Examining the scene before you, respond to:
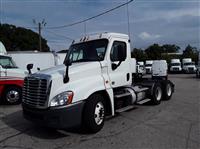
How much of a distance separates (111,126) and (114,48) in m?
2.19

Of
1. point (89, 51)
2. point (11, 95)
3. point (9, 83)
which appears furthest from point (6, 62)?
point (89, 51)

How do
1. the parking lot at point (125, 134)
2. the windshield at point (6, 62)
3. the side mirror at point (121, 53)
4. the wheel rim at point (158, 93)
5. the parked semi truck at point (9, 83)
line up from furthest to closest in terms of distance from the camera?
the windshield at point (6, 62) → the parked semi truck at point (9, 83) → the wheel rim at point (158, 93) → the side mirror at point (121, 53) → the parking lot at point (125, 134)

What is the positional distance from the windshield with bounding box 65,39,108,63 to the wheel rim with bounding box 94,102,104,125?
4.31 ft

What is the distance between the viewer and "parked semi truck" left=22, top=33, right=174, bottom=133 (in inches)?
219

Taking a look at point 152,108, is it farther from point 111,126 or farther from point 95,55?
point 95,55

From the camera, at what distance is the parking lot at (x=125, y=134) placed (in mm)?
5355

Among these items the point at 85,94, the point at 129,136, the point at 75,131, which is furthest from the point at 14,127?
the point at 129,136

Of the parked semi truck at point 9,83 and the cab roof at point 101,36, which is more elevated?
the cab roof at point 101,36

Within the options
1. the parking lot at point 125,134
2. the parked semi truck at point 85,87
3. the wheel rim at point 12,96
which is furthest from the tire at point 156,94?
the wheel rim at point 12,96

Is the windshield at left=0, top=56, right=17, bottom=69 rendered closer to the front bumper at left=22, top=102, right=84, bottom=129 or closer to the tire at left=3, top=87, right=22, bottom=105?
the tire at left=3, top=87, right=22, bottom=105

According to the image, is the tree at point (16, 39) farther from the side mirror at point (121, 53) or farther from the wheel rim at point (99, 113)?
the wheel rim at point (99, 113)

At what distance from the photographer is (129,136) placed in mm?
→ 5863

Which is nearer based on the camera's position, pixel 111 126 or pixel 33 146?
pixel 33 146

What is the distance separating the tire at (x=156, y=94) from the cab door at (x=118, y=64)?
8.13ft
